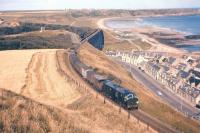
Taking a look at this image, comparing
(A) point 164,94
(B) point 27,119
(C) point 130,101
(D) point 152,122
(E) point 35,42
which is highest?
(B) point 27,119

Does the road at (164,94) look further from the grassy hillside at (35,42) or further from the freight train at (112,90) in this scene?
the grassy hillside at (35,42)

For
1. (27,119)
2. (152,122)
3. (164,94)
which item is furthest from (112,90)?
(164,94)

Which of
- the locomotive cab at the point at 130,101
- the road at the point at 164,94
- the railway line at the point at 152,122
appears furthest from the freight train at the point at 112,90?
the road at the point at 164,94

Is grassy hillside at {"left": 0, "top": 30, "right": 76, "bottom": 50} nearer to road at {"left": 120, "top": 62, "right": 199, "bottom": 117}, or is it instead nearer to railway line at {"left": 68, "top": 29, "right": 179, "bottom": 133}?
road at {"left": 120, "top": 62, "right": 199, "bottom": 117}

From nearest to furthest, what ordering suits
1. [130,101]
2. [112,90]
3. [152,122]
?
1. [152,122]
2. [130,101]
3. [112,90]

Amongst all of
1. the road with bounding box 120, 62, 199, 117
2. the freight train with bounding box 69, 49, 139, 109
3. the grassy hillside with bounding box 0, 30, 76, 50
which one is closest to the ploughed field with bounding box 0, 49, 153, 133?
the freight train with bounding box 69, 49, 139, 109

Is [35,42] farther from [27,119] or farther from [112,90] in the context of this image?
[27,119]
